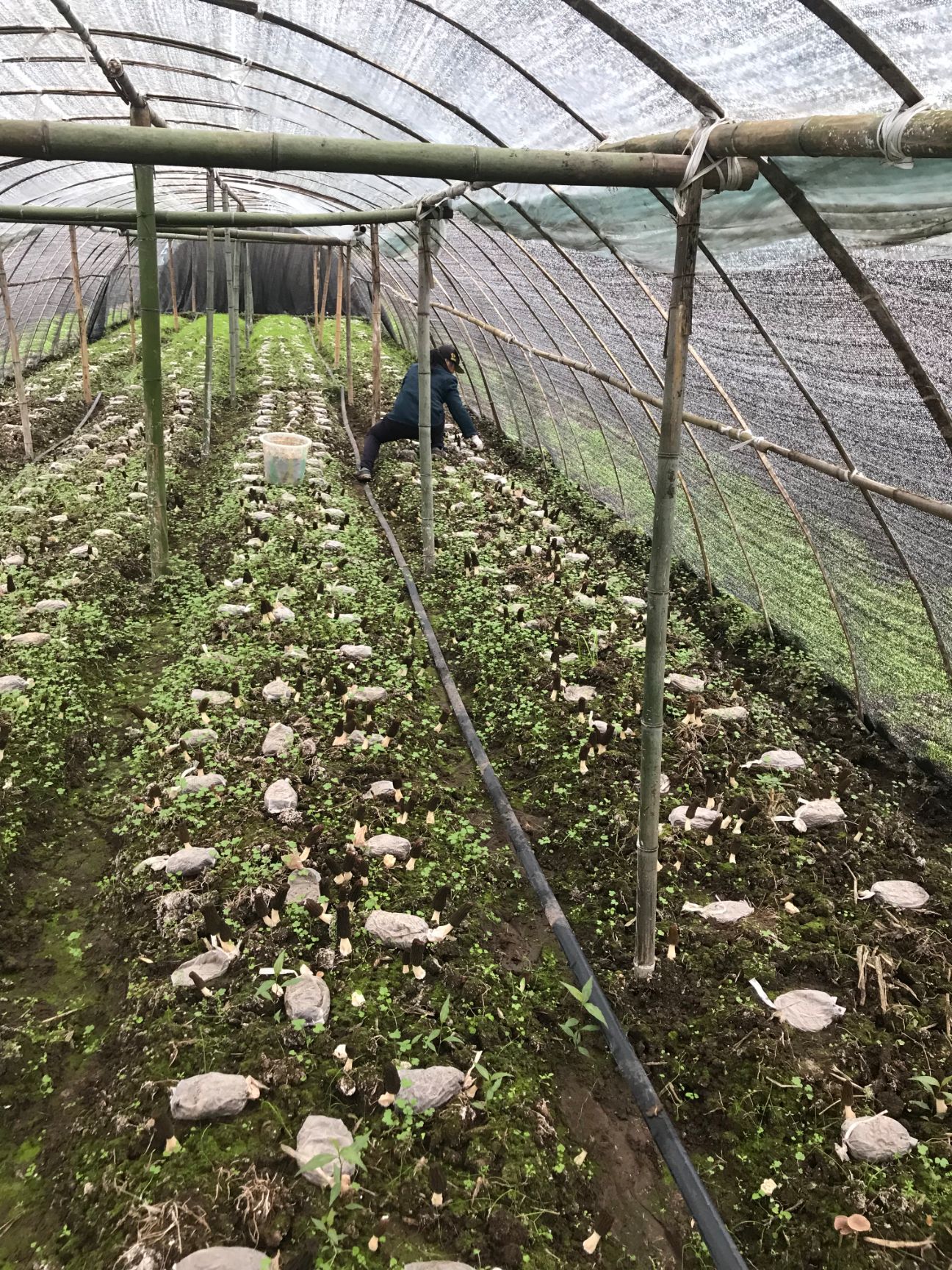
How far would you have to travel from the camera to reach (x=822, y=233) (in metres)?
3.35

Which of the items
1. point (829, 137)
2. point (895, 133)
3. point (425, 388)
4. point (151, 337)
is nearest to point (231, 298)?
point (151, 337)

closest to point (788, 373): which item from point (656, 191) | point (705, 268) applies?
point (705, 268)

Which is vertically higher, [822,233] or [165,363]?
[822,233]

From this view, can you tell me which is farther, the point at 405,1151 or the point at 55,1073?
the point at 55,1073

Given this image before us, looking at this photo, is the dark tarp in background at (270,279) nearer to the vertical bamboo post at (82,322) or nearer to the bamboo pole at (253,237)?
the bamboo pole at (253,237)

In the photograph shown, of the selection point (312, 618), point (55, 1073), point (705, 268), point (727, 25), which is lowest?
point (55, 1073)

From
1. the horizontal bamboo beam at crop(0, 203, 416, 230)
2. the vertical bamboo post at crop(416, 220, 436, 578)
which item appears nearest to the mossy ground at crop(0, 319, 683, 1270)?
the vertical bamboo post at crop(416, 220, 436, 578)

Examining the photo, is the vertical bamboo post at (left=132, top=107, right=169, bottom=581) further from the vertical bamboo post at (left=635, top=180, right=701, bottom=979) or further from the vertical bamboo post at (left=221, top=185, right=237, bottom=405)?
the vertical bamboo post at (left=221, top=185, right=237, bottom=405)

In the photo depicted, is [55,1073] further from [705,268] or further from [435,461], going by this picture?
[435,461]

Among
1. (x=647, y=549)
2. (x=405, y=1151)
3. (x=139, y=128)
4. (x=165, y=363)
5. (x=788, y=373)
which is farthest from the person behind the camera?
(x=165, y=363)

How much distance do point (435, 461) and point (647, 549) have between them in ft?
13.0

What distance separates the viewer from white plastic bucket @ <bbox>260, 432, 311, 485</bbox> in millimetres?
9430

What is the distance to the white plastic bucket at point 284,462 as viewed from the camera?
30.9 ft

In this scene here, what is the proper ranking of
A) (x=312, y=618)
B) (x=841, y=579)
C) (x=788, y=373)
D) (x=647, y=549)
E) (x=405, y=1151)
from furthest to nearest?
(x=647, y=549) → (x=312, y=618) → (x=841, y=579) → (x=788, y=373) → (x=405, y=1151)
